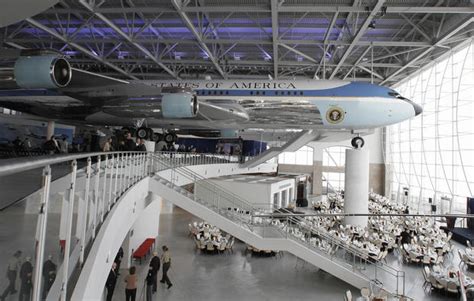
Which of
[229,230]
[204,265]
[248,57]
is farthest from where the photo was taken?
[248,57]

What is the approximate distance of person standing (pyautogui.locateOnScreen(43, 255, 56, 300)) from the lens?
2281 millimetres

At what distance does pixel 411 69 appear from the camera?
108 feet

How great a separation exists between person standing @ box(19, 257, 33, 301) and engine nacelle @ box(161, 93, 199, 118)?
11.4 meters

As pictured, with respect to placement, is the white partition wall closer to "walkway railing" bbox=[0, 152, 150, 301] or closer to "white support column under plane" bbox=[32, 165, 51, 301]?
"walkway railing" bbox=[0, 152, 150, 301]

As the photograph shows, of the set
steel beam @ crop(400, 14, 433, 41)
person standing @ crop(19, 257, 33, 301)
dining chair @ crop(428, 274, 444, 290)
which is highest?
steel beam @ crop(400, 14, 433, 41)

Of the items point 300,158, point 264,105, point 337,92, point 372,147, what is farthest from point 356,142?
point 300,158

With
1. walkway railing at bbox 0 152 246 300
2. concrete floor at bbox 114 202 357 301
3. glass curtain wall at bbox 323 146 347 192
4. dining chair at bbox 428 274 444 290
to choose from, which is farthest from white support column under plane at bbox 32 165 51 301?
glass curtain wall at bbox 323 146 347 192

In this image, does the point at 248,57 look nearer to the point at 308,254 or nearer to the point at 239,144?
the point at 239,144

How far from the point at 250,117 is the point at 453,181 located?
18734 mm

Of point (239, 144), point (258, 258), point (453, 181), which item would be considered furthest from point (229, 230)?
point (239, 144)

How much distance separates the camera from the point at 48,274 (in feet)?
7.78

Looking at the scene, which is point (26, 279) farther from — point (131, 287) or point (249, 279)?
point (249, 279)

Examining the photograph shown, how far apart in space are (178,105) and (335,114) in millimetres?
8765

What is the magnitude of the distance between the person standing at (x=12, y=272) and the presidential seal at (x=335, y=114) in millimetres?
17161
